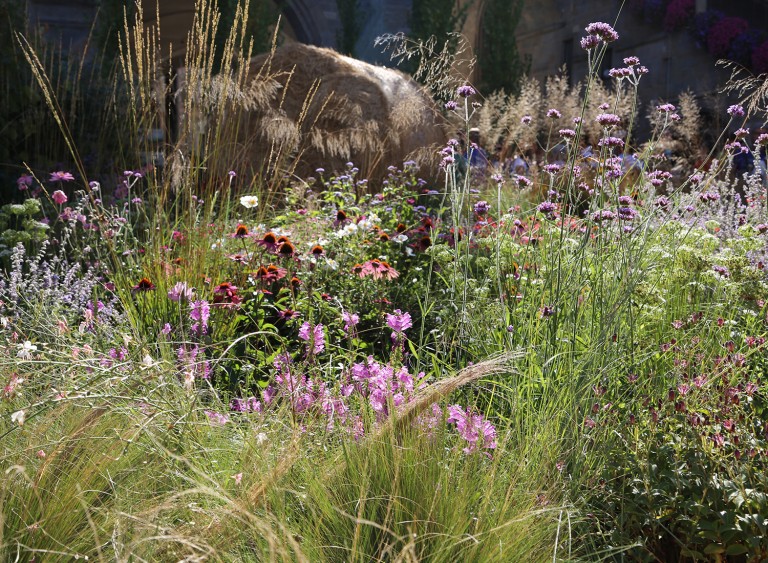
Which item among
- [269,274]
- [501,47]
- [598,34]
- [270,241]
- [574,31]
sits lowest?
[501,47]

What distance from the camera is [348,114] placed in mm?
7609

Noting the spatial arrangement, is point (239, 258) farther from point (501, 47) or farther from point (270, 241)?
point (501, 47)

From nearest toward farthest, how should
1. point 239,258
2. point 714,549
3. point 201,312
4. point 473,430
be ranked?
1. point 714,549
2. point 473,430
3. point 201,312
4. point 239,258

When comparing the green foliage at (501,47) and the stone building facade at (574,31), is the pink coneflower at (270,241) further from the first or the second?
the green foliage at (501,47)

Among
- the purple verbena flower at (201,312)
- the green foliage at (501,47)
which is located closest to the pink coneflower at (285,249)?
the purple verbena flower at (201,312)

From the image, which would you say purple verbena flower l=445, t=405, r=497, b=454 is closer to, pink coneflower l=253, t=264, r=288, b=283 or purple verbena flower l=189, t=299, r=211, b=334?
purple verbena flower l=189, t=299, r=211, b=334

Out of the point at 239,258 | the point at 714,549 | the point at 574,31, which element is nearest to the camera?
the point at 714,549

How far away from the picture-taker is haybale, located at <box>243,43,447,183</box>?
743 cm

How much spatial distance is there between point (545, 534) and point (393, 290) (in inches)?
93.4

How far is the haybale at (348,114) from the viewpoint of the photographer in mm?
7430

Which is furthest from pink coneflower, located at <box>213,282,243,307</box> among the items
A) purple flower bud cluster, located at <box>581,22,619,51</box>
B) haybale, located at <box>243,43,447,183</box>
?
haybale, located at <box>243,43,447,183</box>

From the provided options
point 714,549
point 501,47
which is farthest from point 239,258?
point 501,47

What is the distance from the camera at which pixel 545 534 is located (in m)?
1.93

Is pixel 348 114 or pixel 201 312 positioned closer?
pixel 201 312
